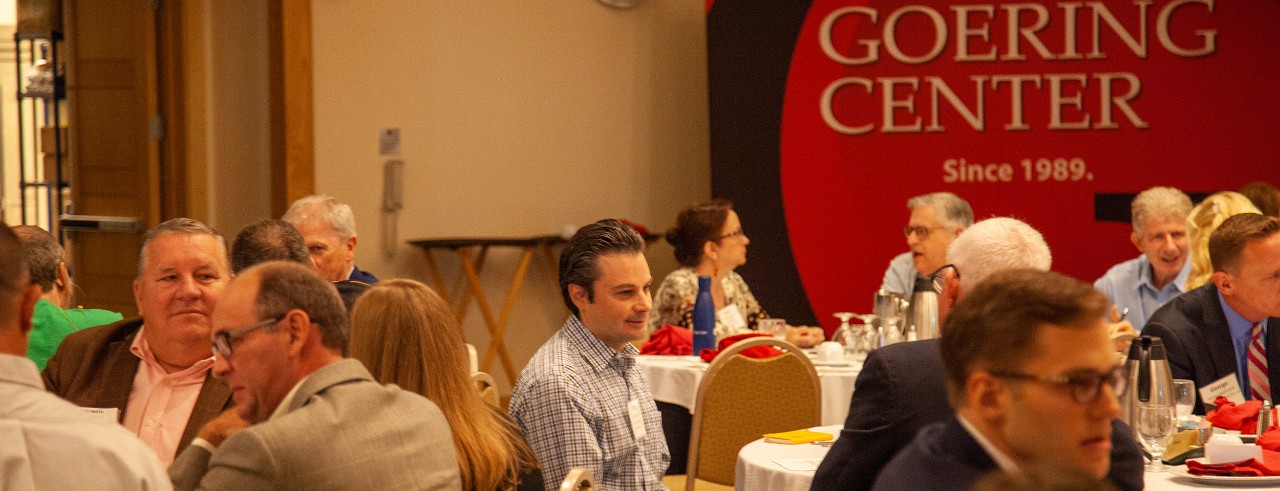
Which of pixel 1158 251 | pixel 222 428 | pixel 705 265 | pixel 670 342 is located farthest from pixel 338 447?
pixel 1158 251

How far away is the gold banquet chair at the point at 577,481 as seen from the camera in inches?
99.3

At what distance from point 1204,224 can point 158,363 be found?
156 inches

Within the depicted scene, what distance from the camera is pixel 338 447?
6.70 ft

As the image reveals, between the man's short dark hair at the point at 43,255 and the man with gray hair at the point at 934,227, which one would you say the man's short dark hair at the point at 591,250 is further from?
the man with gray hair at the point at 934,227

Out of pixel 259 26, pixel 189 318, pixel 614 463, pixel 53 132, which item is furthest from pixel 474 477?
pixel 53 132

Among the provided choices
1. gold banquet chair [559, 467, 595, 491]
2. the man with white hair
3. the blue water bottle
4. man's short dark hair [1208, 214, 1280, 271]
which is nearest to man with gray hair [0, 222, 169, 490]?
gold banquet chair [559, 467, 595, 491]

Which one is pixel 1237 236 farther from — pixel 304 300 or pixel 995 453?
pixel 304 300

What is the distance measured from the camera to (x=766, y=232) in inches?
299

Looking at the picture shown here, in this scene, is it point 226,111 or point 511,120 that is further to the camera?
point 511,120

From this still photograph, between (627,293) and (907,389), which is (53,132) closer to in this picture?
(627,293)

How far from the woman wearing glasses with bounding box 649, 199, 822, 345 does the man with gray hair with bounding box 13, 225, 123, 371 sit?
8.50 feet

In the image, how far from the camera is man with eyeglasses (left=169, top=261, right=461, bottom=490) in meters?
2.03

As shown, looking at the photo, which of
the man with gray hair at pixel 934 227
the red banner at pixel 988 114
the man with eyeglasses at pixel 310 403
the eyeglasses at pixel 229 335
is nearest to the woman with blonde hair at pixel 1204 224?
the man with gray hair at pixel 934 227

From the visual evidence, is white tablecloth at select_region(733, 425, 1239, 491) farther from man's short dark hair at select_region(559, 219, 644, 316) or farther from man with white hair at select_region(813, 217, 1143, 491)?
man's short dark hair at select_region(559, 219, 644, 316)
